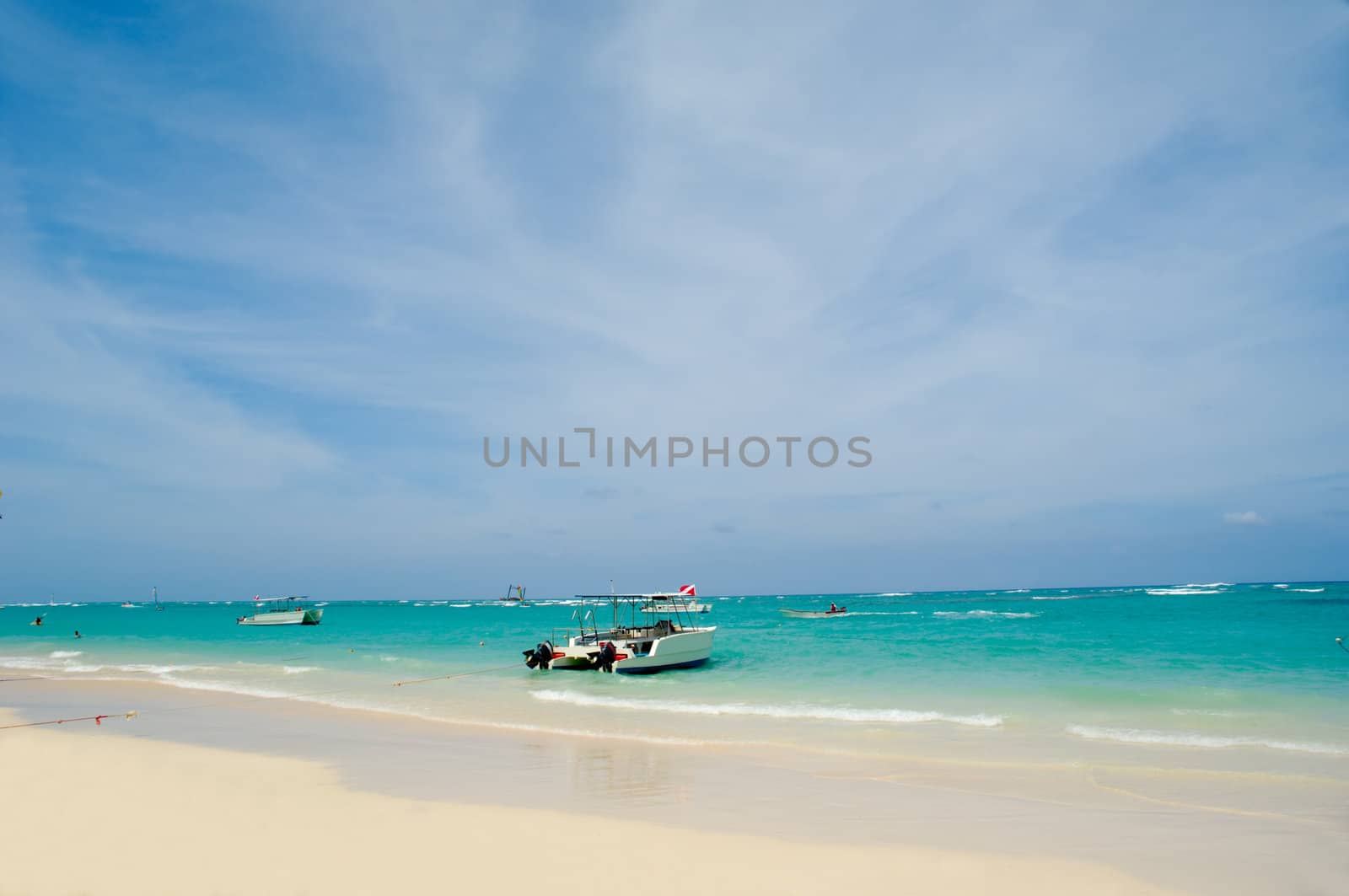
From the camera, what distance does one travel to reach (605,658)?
25312 mm

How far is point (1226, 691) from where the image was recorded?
1838cm

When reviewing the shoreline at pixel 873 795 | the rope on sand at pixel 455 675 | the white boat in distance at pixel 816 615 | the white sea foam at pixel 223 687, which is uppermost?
the shoreline at pixel 873 795

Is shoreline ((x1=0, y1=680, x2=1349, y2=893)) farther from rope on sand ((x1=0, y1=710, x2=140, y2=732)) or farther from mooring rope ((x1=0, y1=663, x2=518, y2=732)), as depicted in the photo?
mooring rope ((x1=0, y1=663, x2=518, y2=732))

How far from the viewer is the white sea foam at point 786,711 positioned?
15586mm

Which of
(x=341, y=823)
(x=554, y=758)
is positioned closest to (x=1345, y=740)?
(x=554, y=758)

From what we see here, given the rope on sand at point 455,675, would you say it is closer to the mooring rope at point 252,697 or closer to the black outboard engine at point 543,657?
the mooring rope at point 252,697

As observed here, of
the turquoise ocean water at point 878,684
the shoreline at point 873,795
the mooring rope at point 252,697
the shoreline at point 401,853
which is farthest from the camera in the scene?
the mooring rope at point 252,697

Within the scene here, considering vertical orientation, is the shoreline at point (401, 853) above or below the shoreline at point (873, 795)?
above

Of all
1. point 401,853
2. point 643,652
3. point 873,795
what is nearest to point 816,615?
point 643,652

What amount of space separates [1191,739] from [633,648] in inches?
616

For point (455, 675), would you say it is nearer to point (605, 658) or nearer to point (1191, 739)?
point (605, 658)

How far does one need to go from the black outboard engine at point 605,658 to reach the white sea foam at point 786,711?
500cm

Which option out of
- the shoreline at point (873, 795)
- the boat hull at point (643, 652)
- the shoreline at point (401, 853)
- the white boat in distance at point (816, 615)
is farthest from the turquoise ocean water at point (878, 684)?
the white boat in distance at point (816, 615)

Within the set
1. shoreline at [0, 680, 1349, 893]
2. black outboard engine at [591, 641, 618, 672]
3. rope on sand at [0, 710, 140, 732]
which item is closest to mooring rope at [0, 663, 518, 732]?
rope on sand at [0, 710, 140, 732]
